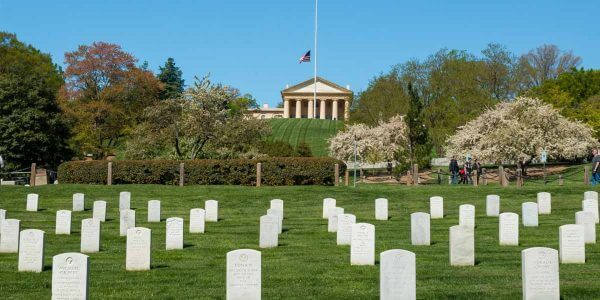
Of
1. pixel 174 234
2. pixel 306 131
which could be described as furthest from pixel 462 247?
pixel 306 131

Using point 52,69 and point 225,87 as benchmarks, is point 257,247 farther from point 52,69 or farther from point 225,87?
point 52,69

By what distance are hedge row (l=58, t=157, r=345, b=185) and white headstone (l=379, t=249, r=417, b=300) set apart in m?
25.8

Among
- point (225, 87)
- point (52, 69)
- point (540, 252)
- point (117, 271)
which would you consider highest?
point (52, 69)

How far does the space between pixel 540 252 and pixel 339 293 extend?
10.3 ft

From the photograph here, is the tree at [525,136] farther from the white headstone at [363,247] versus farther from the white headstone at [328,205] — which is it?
the white headstone at [363,247]

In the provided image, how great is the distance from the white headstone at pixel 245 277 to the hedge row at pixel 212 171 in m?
25.6

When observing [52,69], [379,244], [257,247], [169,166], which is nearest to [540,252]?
[379,244]

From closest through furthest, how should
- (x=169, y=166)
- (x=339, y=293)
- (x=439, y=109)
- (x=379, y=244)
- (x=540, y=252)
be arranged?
(x=540, y=252)
(x=339, y=293)
(x=379, y=244)
(x=169, y=166)
(x=439, y=109)

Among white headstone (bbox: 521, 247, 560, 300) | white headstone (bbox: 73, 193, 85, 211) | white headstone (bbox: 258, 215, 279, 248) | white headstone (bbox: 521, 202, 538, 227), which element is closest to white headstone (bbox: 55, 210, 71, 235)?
white headstone (bbox: 258, 215, 279, 248)

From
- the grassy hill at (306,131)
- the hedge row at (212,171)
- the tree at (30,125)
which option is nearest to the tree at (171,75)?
the grassy hill at (306,131)

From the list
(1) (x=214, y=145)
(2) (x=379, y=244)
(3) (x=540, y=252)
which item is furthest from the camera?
(1) (x=214, y=145)

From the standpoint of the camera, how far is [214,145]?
45.0 m

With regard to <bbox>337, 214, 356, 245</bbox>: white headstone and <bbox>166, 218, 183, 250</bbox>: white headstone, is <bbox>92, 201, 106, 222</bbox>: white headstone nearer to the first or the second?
<bbox>166, 218, 183, 250</bbox>: white headstone

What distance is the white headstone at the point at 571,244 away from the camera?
45.1 feet
